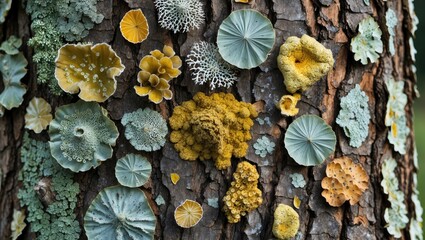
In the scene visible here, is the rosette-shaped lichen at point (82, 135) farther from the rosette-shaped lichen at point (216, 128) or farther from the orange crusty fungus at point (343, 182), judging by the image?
the orange crusty fungus at point (343, 182)

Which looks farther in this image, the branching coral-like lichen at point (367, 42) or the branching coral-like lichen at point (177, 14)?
the branching coral-like lichen at point (367, 42)

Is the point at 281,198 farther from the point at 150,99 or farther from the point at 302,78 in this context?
the point at 150,99

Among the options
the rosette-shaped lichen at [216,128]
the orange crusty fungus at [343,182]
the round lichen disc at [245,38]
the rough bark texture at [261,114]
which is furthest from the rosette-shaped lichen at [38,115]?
the orange crusty fungus at [343,182]

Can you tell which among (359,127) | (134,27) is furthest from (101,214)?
(359,127)

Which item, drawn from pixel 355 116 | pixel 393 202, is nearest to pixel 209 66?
pixel 355 116

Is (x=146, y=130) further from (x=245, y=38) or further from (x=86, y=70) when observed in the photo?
(x=245, y=38)

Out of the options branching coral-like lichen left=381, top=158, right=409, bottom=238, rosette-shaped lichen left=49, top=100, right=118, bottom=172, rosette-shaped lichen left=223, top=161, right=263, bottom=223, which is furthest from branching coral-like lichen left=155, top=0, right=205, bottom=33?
branching coral-like lichen left=381, top=158, right=409, bottom=238

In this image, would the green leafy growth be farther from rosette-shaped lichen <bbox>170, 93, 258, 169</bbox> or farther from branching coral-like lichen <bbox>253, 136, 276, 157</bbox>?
branching coral-like lichen <bbox>253, 136, 276, 157</bbox>
